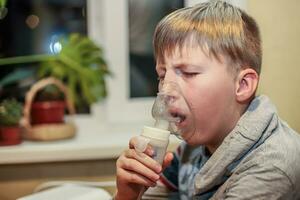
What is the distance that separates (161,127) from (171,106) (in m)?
0.05

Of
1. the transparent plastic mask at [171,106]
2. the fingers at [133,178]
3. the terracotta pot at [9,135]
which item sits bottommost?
the terracotta pot at [9,135]

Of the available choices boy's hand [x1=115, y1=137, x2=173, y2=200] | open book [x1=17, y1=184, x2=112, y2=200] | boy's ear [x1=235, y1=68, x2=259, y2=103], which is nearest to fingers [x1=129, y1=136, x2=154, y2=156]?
boy's hand [x1=115, y1=137, x2=173, y2=200]

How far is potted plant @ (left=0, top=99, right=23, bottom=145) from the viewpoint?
1636 mm

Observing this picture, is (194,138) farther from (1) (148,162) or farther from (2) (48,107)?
(2) (48,107)

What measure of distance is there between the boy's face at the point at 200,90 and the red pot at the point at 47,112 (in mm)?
817

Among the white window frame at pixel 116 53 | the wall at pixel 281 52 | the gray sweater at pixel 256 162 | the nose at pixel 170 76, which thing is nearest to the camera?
the gray sweater at pixel 256 162

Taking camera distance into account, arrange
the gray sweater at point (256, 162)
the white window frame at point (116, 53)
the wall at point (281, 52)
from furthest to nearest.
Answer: the white window frame at point (116, 53) < the wall at point (281, 52) < the gray sweater at point (256, 162)

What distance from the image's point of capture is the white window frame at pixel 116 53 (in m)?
1.82

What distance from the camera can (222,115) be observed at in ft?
3.22

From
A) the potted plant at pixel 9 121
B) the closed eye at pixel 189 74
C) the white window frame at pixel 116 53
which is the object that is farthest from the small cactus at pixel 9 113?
the closed eye at pixel 189 74

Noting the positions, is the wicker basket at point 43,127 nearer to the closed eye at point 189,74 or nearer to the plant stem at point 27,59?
the plant stem at point 27,59

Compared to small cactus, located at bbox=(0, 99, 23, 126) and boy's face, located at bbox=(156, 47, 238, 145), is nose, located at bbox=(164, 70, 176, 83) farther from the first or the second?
small cactus, located at bbox=(0, 99, 23, 126)

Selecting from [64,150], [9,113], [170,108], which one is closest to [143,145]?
[170,108]

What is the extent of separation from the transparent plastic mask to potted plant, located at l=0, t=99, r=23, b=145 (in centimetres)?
83
